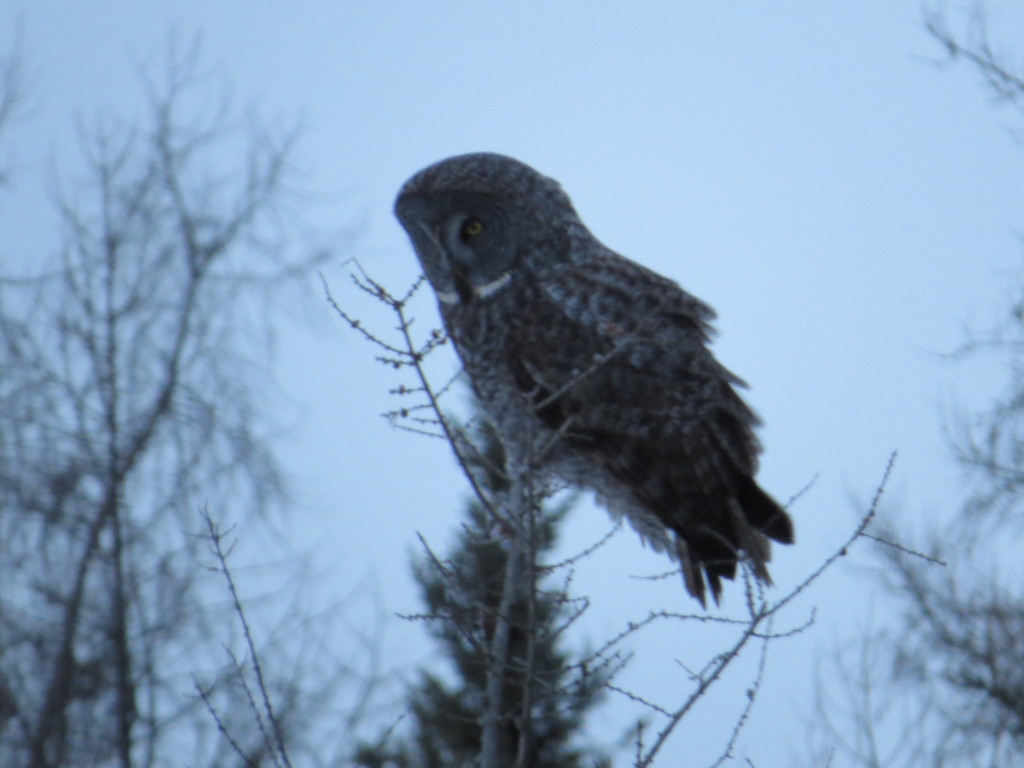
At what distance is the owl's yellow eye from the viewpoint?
572 centimetres

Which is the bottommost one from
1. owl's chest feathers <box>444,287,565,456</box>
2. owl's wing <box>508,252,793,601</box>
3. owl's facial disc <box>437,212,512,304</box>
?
owl's wing <box>508,252,793,601</box>

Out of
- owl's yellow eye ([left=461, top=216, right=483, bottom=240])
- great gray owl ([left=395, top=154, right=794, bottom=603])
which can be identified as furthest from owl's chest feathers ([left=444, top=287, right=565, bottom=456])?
owl's yellow eye ([left=461, top=216, right=483, bottom=240])

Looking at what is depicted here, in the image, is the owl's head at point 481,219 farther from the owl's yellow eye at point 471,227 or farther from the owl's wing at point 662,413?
the owl's wing at point 662,413

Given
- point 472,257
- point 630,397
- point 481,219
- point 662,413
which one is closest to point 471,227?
point 481,219

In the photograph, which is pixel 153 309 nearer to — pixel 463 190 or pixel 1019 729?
pixel 463 190

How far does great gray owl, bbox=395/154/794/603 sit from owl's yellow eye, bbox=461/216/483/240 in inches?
8.9

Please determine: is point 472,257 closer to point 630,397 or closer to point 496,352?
point 496,352

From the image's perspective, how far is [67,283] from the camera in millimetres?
10258

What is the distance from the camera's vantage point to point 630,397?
17.0ft

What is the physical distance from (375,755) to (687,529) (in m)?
2.71

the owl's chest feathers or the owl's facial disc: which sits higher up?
the owl's facial disc

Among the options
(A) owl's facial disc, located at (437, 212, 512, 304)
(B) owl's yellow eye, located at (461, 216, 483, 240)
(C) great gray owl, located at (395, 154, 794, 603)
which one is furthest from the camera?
(B) owl's yellow eye, located at (461, 216, 483, 240)

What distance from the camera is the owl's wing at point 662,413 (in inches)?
200

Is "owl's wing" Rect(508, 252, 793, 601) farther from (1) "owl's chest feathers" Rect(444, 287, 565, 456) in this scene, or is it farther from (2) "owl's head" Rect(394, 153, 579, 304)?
(2) "owl's head" Rect(394, 153, 579, 304)
